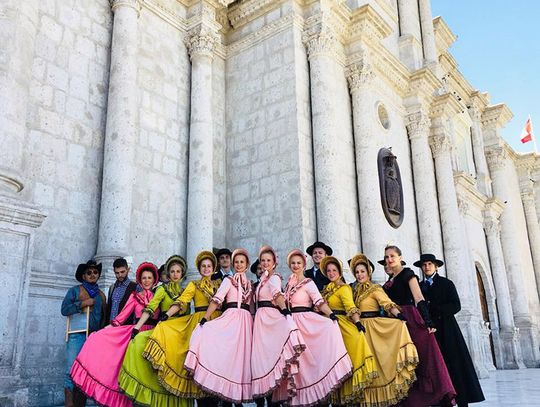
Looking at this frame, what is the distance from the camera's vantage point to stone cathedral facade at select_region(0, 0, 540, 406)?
715cm

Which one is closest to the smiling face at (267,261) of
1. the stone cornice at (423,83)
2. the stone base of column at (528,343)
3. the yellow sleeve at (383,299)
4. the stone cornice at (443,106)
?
the yellow sleeve at (383,299)

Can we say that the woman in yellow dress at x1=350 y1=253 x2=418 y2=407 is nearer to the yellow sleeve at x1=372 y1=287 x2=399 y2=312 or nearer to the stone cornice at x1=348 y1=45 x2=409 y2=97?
the yellow sleeve at x1=372 y1=287 x2=399 y2=312

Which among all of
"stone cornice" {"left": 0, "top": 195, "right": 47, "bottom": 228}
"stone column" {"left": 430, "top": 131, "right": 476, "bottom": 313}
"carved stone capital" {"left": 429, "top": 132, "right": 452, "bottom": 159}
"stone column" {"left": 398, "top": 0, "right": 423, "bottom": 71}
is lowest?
"stone cornice" {"left": 0, "top": 195, "right": 47, "bottom": 228}

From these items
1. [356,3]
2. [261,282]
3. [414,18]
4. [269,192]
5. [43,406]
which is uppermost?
[414,18]

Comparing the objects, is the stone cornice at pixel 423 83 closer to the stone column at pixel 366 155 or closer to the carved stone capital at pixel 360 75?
the stone column at pixel 366 155

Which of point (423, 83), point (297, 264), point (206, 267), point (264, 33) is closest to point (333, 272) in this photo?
point (297, 264)

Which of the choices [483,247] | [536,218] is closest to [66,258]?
[483,247]

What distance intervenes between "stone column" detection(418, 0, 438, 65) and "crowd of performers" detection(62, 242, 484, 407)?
13.4 meters

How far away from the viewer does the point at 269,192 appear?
35.0 feet

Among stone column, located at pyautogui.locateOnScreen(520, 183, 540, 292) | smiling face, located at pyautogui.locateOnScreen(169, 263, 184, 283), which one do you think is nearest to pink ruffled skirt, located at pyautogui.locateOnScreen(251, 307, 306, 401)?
smiling face, located at pyautogui.locateOnScreen(169, 263, 184, 283)

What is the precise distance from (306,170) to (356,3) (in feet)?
19.1

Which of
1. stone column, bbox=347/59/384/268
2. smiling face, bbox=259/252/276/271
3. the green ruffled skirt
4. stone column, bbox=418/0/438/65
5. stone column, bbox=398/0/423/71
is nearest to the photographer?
the green ruffled skirt

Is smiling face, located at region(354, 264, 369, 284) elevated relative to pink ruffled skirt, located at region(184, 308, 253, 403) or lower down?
elevated

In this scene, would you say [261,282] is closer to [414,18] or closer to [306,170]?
[306,170]
